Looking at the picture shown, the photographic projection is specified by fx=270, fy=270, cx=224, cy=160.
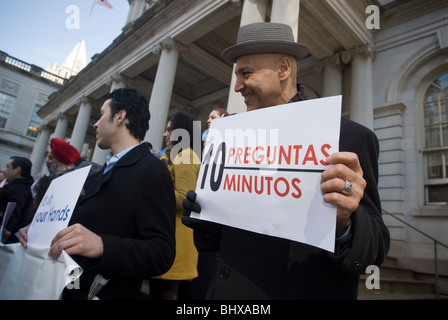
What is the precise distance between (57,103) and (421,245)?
2496 centimetres

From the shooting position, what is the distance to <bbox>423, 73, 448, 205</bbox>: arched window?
762 cm

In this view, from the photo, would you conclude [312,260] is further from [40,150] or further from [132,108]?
[40,150]

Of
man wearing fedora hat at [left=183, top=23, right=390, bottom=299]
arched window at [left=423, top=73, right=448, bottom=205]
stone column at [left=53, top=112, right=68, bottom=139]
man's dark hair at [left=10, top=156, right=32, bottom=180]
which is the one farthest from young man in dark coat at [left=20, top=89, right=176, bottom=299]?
stone column at [left=53, top=112, right=68, bottom=139]

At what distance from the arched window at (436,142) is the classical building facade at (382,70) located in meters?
0.02

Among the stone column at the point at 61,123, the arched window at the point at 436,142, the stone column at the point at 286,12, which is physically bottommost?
the arched window at the point at 436,142

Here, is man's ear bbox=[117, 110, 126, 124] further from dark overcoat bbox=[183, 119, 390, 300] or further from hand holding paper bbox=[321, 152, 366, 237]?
hand holding paper bbox=[321, 152, 366, 237]

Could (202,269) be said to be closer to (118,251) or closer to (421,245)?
(118,251)

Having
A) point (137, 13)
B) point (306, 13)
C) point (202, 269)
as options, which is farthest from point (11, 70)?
point (202, 269)

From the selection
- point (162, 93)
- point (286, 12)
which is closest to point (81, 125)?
point (162, 93)

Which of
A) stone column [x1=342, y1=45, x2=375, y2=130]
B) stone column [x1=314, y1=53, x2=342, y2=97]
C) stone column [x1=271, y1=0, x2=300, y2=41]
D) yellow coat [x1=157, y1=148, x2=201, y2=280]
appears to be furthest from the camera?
stone column [x1=314, y1=53, x2=342, y2=97]

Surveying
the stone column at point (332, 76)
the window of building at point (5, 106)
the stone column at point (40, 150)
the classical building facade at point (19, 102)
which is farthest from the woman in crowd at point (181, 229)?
the window of building at point (5, 106)

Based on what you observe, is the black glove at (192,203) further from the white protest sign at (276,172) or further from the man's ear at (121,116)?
the man's ear at (121,116)

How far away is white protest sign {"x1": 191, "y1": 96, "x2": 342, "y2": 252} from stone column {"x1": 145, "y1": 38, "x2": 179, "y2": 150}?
8158 mm

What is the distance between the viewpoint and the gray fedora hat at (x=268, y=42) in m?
1.39
